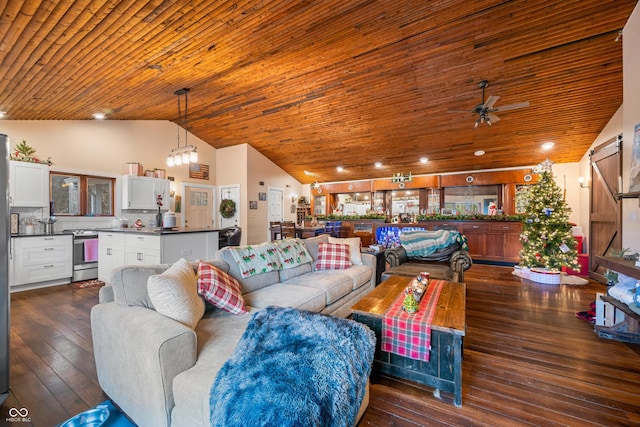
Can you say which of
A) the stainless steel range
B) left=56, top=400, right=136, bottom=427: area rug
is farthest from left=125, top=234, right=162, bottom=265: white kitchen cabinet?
left=56, top=400, right=136, bottom=427: area rug

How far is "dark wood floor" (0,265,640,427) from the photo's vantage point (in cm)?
168

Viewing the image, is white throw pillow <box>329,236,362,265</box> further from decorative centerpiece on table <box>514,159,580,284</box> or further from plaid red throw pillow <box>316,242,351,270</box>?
decorative centerpiece on table <box>514,159,580,284</box>

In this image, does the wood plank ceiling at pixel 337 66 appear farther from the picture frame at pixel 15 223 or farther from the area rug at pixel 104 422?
the area rug at pixel 104 422

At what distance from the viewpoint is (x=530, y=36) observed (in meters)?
3.55

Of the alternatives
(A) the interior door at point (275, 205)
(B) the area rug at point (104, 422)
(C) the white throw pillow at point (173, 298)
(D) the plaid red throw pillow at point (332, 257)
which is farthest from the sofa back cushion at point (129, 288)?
(A) the interior door at point (275, 205)

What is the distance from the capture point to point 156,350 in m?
1.32

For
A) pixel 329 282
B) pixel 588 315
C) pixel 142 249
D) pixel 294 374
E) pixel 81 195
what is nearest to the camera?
pixel 294 374

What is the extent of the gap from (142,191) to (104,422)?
18.1 feet

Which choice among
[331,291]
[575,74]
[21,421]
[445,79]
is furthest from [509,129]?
[21,421]

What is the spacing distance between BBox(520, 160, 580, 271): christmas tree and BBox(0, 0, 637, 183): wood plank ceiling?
145cm

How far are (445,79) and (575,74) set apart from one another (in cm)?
189

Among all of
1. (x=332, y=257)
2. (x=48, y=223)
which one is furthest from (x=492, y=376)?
(x=48, y=223)

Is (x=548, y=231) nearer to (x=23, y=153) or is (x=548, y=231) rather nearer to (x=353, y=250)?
(x=353, y=250)

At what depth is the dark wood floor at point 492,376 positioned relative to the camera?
5.51ft
